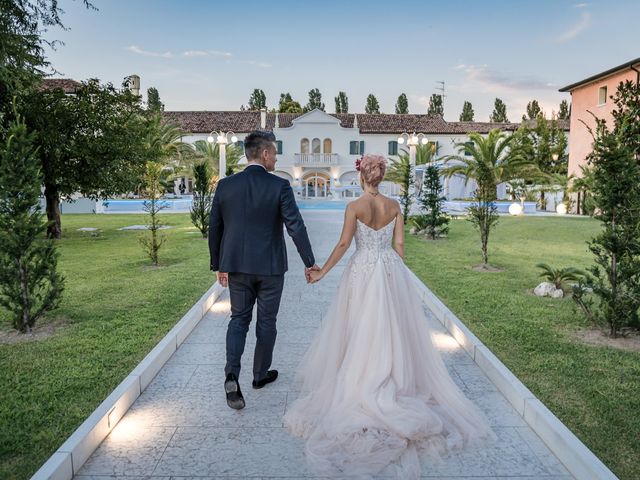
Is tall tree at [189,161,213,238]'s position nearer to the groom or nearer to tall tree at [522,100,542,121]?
the groom

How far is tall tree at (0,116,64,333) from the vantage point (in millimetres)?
5918

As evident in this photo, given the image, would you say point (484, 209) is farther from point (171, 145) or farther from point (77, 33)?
point (171, 145)

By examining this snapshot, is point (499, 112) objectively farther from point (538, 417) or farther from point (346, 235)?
point (538, 417)

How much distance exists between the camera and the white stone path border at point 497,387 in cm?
307

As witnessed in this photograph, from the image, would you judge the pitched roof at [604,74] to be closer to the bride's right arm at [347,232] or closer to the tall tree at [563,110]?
the bride's right arm at [347,232]

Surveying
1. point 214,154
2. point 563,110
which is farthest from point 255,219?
point 563,110

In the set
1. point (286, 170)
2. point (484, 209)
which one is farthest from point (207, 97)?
point (484, 209)

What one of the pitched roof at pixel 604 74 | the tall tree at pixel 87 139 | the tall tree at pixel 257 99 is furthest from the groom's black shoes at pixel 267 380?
the tall tree at pixel 257 99

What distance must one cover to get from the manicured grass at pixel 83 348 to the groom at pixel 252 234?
4.04 feet

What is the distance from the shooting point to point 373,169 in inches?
159

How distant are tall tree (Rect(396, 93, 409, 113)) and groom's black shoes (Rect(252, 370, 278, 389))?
67392 mm

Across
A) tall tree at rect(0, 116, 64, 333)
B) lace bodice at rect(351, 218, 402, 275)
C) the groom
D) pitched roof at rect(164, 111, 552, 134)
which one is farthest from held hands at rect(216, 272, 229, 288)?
pitched roof at rect(164, 111, 552, 134)

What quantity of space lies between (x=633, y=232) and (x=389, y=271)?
3.28 m

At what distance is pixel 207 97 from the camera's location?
61.8 m
